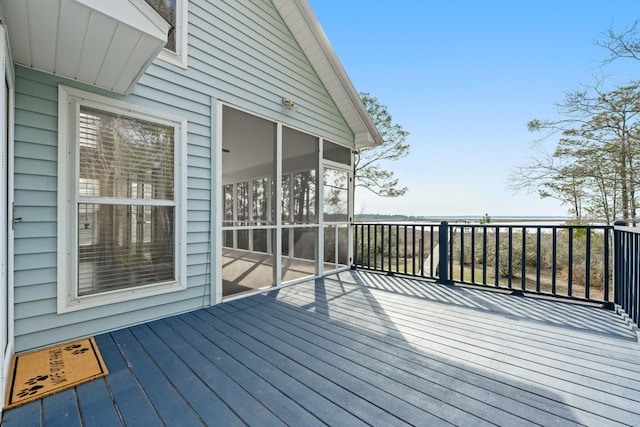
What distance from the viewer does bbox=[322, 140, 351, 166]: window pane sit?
15.6 ft

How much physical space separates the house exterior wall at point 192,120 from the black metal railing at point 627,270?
381 centimetres

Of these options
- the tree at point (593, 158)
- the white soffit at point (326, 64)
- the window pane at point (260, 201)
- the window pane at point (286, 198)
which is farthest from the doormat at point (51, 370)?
the tree at point (593, 158)

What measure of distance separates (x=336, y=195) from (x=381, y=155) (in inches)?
230

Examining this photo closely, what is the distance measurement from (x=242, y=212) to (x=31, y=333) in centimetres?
360

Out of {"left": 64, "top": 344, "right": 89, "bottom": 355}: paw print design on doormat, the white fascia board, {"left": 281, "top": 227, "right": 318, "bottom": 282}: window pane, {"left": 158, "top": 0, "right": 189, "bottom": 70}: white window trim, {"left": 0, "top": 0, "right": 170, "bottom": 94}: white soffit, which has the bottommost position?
{"left": 64, "top": 344, "right": 89, "bottom": 355}: paw print design on doormat

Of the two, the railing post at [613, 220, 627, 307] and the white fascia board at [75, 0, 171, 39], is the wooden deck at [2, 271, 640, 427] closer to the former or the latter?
the railing post at [613, 220, 627, 307]

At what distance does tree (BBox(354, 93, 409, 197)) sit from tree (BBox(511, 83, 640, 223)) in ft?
12.1

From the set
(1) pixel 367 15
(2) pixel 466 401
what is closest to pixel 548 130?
(1) pixel 367 15

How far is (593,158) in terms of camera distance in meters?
7.16

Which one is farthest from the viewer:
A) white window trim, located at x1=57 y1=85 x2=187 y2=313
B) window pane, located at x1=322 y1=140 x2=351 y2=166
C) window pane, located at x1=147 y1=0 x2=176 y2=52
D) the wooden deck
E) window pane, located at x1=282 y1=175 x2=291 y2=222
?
window pane, located at x1=322 y1=140 x2=351 y2=166

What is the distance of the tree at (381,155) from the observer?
9750mm

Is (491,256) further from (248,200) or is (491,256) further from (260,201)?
(248,200)

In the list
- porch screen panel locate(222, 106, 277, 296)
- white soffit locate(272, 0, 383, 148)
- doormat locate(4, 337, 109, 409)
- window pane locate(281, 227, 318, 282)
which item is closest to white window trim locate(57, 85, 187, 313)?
doormat locate(4, 337, 109, 409)

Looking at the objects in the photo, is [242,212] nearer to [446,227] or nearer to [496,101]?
[446,227]
